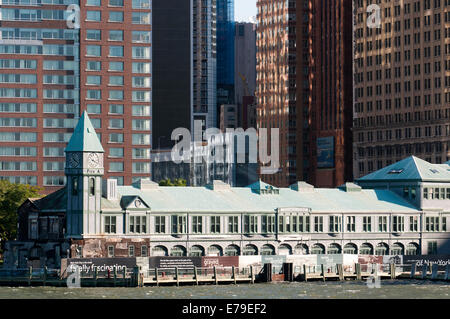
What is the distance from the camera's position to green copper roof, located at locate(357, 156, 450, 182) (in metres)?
187

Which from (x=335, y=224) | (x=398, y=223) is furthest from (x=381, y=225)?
(x=335, y=224)

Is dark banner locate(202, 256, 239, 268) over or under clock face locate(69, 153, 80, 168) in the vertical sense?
under

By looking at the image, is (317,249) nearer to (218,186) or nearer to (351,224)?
(351,224)

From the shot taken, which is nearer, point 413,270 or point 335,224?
point 413,270

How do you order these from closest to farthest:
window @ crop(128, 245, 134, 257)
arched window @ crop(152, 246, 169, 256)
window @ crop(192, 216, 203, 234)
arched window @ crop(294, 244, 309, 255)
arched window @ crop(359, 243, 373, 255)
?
window @ crop(128, 245, 134, 257) < arched window @ crop(152, 246, 169, 256) < window @ crop(192, 216, 203, 234) < arched window @ crop(294, 244, 309, 255) < arched window @ crop(359, 243, 373, 255)

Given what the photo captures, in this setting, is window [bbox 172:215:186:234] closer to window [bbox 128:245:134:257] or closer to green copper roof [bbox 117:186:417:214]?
green copper roof [bbox 117:186:417:214]

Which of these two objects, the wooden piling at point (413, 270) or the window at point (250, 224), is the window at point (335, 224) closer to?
the window at point (250, 224)

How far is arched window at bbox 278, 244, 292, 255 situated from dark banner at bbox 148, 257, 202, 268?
22421mm

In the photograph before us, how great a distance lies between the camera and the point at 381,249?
589 feet

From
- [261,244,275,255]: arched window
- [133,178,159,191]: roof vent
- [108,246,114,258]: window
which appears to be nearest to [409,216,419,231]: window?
[261,244,275,255]: arched window

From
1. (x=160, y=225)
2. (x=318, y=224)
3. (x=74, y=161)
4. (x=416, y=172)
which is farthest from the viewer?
(x=416, y=172)

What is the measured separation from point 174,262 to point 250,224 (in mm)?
21831

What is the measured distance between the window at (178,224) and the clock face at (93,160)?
42.5ft
